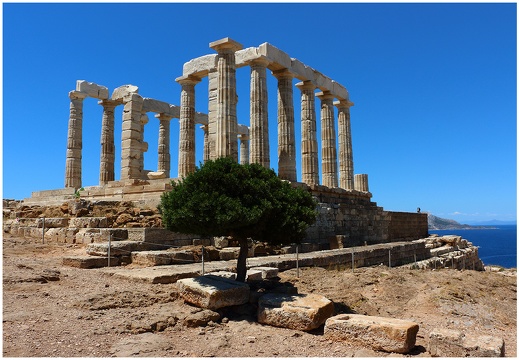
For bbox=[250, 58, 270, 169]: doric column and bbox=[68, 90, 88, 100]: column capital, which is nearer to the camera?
bbox=[250, 58, 270, 169]: doric column

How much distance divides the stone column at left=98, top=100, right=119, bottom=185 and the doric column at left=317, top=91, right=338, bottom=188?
1254 centimetres

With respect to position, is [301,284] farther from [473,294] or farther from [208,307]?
[473,294]

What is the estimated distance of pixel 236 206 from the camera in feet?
30.3

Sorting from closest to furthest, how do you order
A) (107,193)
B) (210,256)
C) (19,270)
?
(19,270)
(210,256)
(107,193)

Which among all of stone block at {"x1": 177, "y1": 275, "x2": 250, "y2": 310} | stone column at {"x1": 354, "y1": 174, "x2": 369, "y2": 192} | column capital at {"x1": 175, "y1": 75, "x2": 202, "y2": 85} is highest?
column capital at {"x1": 175, "y1": 75, "x2": 202, "y2": 85}

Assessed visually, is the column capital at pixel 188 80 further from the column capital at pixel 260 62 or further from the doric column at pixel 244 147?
the doric column at pixel 244 147

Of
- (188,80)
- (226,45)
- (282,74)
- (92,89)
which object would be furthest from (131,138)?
(282,74)

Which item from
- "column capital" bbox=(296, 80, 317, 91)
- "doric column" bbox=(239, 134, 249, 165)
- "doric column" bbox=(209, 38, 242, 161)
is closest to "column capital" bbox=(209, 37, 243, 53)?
"doric column" bbox=(209, 38, 242, 161)

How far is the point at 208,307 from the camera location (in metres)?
8.36

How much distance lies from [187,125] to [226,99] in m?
4.70

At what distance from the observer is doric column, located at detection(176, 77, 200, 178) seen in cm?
2323

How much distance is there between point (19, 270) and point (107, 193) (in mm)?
11508

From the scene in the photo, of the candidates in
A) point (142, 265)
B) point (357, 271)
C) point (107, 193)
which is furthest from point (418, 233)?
point (142, 265)

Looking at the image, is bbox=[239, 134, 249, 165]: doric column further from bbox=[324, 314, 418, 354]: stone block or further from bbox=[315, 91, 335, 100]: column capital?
bbox=[324, 314, 418, 354]: stone block
